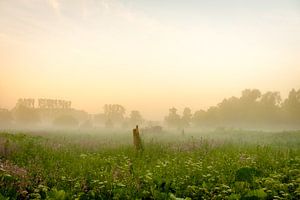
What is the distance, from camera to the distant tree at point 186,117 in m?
92.4

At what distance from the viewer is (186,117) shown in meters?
97.3

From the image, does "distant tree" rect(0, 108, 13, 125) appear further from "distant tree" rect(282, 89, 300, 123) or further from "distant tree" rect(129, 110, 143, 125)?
"distant tree" rect(282, 89, 300, 123)

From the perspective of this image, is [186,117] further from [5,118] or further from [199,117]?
[5,118]

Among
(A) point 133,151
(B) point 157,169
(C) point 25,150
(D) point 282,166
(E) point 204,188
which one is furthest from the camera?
(A) point 133,151

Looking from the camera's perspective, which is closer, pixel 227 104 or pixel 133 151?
pixel 133 151

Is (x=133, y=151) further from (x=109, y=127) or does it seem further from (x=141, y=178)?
(x=109, y=127)

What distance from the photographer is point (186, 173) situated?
8.45 metres

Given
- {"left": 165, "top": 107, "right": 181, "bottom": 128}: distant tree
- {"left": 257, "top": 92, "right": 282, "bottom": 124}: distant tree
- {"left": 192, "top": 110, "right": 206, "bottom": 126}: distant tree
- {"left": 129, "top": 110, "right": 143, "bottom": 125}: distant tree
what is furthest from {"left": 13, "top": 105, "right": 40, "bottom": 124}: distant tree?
{"left": 257, "top": 92, "right": 282, "bottom": 124}: distant tree

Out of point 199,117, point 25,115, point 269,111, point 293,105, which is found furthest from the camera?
point 25,115

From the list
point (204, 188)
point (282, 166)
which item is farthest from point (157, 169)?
point (282, 166)

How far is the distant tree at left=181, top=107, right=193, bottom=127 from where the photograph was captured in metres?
92.4

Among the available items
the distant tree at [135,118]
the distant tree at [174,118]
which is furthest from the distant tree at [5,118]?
the distant tree at [174,118]

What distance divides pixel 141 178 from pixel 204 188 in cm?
200

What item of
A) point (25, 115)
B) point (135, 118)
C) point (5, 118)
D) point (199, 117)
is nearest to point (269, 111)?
point (199, 117)
